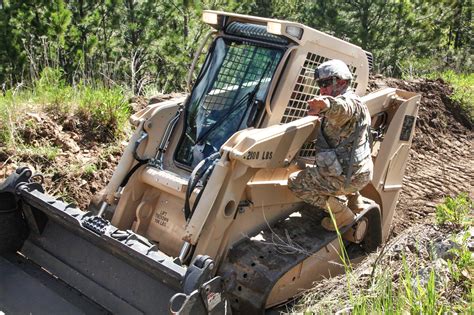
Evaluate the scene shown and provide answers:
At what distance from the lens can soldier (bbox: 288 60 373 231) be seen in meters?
4.22

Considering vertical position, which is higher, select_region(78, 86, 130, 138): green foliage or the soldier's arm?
the soldier's arm

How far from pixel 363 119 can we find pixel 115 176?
2.01m

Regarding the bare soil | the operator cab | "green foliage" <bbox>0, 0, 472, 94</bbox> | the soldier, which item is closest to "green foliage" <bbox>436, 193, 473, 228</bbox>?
the bare soil

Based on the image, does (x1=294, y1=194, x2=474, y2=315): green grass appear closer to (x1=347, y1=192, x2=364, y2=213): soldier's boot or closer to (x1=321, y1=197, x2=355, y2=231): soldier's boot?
(x1=321, y1=197, x2=355, y2=231): soldier's boot

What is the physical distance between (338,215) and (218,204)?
113 cm

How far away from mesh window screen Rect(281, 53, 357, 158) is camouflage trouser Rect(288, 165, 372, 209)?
352 mm

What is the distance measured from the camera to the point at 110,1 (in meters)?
14.0

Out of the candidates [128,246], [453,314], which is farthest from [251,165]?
[453,314]

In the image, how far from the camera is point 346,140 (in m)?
4.37

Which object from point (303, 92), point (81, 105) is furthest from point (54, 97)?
point (303, 92)

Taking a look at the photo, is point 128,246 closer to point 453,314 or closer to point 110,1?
point 453,314

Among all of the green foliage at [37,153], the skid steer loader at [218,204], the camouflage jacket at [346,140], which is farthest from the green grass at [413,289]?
the green foliage at [37,153]

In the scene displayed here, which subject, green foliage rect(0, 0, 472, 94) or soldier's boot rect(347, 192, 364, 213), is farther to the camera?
green foliage rect(0, 0, 472, 94)

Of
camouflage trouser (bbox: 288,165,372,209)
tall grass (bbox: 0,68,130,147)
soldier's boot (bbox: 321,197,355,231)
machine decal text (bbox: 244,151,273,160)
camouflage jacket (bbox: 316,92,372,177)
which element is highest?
camouflage jacket (bbox: 316,92,372,177)
